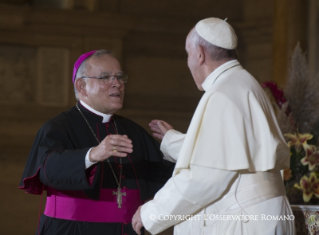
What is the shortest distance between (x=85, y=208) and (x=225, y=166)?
3.73ft

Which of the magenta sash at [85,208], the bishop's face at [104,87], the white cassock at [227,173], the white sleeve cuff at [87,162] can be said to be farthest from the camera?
the bishop's face at [104,87]

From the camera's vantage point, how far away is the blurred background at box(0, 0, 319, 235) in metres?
6.49

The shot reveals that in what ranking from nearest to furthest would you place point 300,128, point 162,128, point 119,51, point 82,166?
point 82,166 < point 162,128 < point 300,128 < point 119,51

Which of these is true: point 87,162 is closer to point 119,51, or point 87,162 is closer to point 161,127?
point 161,127

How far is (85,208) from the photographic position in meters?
3.30

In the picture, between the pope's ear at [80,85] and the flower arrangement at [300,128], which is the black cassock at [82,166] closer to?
the pope's ear at [80,85]

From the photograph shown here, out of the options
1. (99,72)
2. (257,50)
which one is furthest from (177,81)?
(99,72)

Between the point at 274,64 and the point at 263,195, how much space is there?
147 inches

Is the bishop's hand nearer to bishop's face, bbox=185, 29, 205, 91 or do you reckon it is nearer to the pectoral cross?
the pectoral cross

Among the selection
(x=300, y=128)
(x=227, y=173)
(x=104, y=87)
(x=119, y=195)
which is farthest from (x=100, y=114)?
(x=300, y=128)

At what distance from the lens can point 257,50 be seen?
7.40 meters

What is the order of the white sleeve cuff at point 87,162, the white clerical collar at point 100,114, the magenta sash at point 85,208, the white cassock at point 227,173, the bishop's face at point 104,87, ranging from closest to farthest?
the white cassock at point 227,173, the white sleeve cuff at point 87,162, the magenta sash at point 85,208, the bishop's face at point 104,87, the white clerical collar at point 100,114

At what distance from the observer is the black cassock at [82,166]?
299 cm

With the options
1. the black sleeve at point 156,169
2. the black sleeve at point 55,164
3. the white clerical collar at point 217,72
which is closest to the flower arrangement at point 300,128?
the black sleeve at point 156,169
